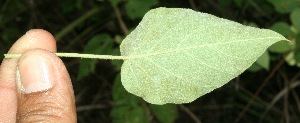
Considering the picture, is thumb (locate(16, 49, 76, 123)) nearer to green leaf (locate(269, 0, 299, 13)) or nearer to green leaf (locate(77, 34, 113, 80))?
green leaf (locate(77, 34, 113, 80))

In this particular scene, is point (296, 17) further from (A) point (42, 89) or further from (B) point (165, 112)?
(A) point (42, 89)

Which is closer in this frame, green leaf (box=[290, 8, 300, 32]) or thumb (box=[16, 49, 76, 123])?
thumb (box=[16, 49, 76, 123])

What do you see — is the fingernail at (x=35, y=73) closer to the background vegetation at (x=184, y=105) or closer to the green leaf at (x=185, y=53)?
the green leaf at (x=185, y=53)

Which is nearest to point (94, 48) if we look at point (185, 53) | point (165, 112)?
point (165, 112)

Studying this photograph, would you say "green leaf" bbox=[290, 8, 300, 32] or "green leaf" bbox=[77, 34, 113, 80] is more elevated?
"green leaf" bbox=[77, 34, 113, 80]

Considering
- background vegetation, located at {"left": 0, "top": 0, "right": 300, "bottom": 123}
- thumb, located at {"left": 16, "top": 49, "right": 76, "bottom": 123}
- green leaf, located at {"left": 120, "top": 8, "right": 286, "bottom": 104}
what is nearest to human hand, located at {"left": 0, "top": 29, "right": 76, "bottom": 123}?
thumb, located at {"left": 16, "top": 49, "right": 76, "bottom": 123}

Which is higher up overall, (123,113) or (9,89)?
(9,89)

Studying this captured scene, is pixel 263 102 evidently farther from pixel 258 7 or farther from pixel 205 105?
pixel 258 7

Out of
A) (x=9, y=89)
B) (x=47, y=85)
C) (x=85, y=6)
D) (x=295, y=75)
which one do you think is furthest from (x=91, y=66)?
(x=295, y=75)
